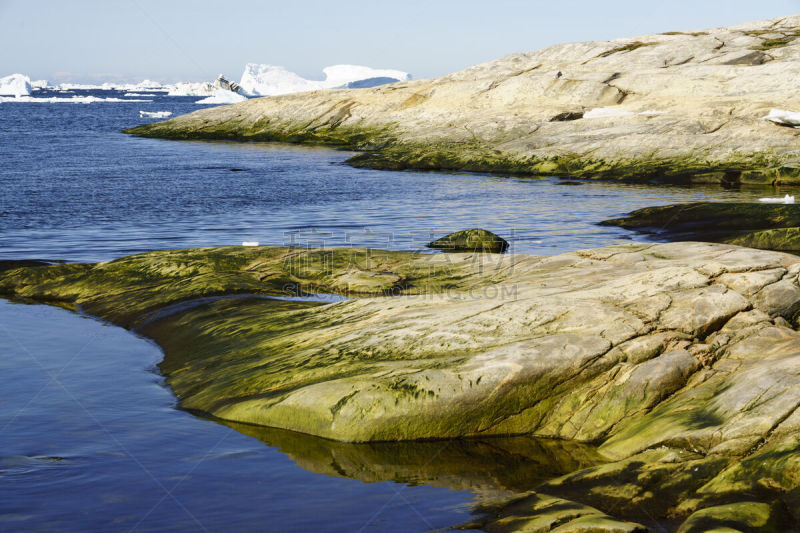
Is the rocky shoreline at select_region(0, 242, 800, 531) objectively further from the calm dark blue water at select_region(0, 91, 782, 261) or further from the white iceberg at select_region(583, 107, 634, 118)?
the white iceberg at select_region(583, 107, 634, 118)

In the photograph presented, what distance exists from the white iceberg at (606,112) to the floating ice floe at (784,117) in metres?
7.47

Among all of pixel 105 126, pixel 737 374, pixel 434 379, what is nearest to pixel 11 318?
pixel 434 379

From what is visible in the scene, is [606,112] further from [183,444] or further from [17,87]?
[17,87]

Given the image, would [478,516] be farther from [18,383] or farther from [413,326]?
[18,383]

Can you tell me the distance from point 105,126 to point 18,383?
80.3 meters

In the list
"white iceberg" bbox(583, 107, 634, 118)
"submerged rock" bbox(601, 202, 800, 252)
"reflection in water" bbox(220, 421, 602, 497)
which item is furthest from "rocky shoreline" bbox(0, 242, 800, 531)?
"white iceberg" bbox(583, 107, 634, 118)

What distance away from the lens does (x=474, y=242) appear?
18422 mm

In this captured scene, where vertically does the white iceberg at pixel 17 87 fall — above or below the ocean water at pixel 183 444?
above

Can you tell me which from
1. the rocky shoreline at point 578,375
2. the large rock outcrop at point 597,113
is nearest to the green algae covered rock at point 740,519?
the rocky shoreline at point 578,375

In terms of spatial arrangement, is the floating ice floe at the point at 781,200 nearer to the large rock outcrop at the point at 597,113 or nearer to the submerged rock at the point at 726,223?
the submerged rock at the point at 726,223

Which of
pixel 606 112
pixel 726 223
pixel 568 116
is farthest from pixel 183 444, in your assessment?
pixel 568 116

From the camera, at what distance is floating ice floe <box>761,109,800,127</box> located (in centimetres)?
3559

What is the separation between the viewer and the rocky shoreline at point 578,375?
20.3 ft

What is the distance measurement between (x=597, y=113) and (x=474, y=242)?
1090 inches
